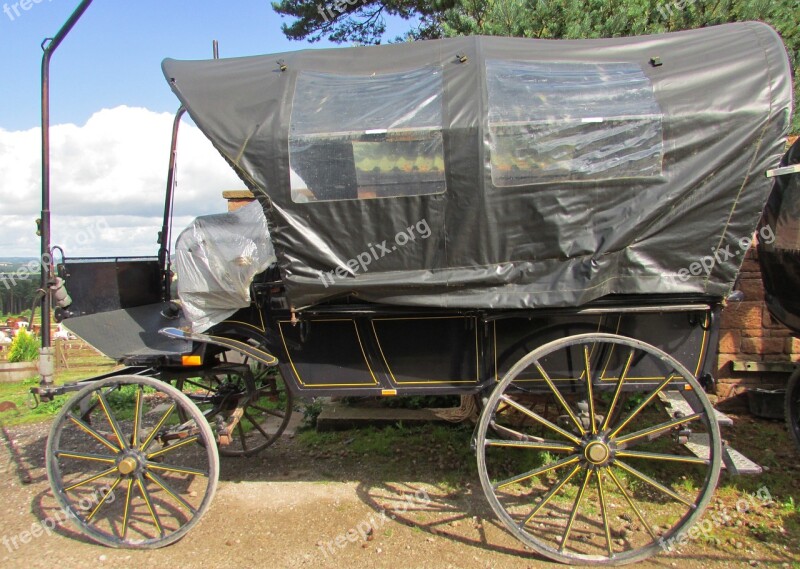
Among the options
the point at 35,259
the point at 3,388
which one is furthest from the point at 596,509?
the point at 3,388

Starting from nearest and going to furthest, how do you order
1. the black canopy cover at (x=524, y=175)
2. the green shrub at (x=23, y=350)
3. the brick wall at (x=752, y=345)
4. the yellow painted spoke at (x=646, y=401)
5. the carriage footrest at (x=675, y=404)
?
the black canopy cover at (x=524, y=175) → the yellow painted spoke at (x=646, y=401) → the carriage footrest at (x=675, y=404) → the brick wall at (x=752, y=345) → the green shrub at (x=23, y=350)

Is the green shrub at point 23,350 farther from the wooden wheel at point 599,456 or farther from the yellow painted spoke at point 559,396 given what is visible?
the yellow painted spoke at point 559,396

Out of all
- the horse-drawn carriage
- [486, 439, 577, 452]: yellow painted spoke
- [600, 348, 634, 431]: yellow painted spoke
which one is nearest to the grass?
the horse-drawn carriage

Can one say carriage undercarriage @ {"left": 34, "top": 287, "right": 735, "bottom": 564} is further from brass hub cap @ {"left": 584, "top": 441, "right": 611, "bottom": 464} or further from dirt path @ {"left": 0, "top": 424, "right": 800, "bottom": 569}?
dirt path @ {"left": 0, "top": 424, "right": 800, "bottom": 569}

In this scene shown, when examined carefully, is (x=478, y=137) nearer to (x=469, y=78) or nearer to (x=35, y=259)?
(x=469, y=78)

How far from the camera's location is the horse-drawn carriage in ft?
8.84

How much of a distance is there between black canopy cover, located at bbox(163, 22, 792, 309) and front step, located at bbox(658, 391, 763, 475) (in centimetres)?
85

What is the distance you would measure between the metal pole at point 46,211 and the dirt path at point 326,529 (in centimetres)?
112

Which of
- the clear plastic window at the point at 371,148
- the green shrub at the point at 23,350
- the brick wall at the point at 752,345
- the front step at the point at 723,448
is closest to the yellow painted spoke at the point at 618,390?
the front step at the point at 723,448

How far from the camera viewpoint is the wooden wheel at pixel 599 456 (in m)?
2.76

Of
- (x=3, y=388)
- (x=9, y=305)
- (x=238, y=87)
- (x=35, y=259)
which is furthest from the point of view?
(x=9, y=305)

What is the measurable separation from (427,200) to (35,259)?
8.16 feet

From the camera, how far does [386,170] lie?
A: 110 inches

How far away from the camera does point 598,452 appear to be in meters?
2.84
